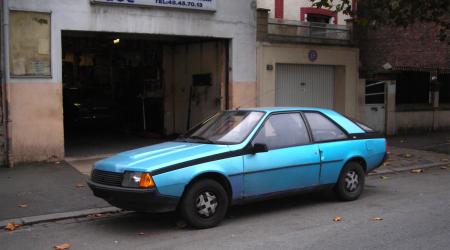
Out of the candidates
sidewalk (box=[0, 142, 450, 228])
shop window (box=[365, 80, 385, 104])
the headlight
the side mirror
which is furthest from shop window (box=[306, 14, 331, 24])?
the headlight

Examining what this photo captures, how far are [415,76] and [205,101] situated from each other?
7297mm

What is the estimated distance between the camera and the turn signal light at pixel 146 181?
638cm

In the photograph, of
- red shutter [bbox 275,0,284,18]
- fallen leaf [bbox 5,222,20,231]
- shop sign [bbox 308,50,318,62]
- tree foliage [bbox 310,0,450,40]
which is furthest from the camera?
red shutter [bbox 275,0,284,18]

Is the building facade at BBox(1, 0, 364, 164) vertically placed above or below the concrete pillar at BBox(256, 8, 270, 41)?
below

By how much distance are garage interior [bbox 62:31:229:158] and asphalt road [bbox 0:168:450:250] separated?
574cm

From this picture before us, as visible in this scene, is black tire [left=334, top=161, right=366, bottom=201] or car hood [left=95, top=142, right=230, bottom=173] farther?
black tire [left=334, top=161, right=366, bottom=201]

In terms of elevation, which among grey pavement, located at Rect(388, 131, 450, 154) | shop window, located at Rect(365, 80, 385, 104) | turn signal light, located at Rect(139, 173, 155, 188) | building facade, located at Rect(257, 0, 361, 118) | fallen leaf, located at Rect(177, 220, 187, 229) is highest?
building facade, located at Rect(257, 0, 361, 118)

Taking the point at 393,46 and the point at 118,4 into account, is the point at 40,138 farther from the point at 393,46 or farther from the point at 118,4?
the point at 393,46

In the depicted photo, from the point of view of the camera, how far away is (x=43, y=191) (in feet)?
29.8

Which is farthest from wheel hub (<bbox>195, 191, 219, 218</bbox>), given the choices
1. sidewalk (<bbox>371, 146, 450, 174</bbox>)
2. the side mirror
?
sidewalk (<bbox>371, 146, 450, 174</bbox>)

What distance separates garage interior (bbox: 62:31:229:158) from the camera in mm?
14789

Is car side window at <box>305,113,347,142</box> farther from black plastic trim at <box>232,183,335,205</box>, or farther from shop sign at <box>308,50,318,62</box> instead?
shop sign at <box>308,50,318,62</box>

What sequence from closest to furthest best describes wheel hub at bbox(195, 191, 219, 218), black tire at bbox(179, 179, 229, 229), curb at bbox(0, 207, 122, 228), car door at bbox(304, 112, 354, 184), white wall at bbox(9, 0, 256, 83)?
black tire at bbox(179, 179, 229, 229) < wheel hub at bbox(195, 191, 219, 218) < curb at bbox(0, 207, 122, 228) < car door at bbox(304, 112, 354, 184) < white wall at bbox(9, 0, 256, 83)

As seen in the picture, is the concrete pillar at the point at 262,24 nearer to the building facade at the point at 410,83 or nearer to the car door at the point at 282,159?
the building facade at the point at 410,83
